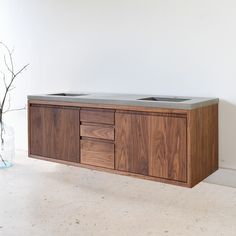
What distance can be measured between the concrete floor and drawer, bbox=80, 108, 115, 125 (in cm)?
50

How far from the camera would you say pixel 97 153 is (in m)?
2.74

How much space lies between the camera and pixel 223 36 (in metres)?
2.60

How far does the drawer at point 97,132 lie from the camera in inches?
104

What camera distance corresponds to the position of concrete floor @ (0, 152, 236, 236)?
6.58ft

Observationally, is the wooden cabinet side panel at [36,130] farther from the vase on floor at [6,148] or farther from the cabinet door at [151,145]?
the cabinet door at [151,145]

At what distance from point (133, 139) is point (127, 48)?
0.91 meters

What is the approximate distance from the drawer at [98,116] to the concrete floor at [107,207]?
50 cm

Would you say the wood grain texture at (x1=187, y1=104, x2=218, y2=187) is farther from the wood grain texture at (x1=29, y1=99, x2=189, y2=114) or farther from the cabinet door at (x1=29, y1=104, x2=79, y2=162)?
the cabinet door at (x1=29, y1=104, x2=79, y2=162)

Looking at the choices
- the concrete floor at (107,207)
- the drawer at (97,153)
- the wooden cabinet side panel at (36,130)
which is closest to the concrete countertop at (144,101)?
the wooden cabinet side panel at (36,130)

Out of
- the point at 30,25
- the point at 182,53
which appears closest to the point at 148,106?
the point at 182,53

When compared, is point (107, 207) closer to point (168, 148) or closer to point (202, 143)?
point (168, 148)

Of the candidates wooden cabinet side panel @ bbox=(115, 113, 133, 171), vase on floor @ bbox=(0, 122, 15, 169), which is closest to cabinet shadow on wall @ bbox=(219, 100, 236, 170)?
wooden cabinet side panel @ bbox=(115, 113, 133, 171)

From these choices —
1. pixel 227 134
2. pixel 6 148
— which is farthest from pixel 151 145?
pixel 6 148

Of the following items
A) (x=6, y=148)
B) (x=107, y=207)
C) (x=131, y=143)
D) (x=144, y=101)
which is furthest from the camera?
(x=6, y=148)
